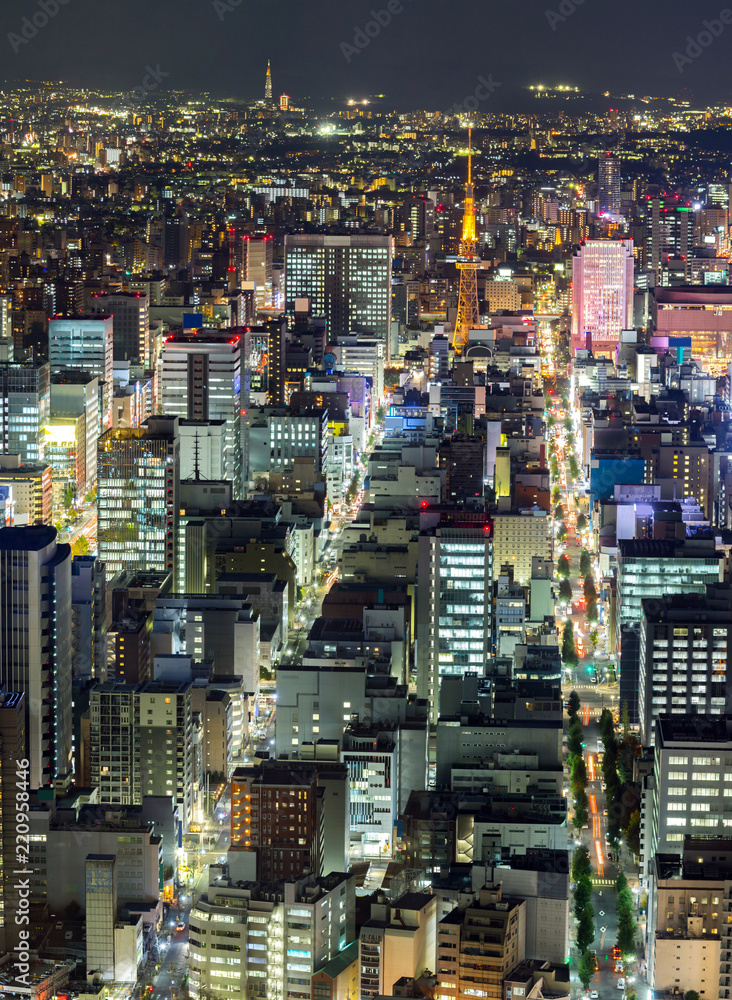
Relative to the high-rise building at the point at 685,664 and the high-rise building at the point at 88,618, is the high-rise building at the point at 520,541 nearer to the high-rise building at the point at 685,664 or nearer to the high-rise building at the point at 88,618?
the high-rise building at the point at 685,664

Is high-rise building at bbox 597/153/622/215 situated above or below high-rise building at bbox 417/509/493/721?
above

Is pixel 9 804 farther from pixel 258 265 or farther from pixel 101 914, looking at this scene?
pixel 258 265

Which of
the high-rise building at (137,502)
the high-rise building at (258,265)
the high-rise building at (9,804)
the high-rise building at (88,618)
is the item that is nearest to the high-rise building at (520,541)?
the high-rise building at (137,502)

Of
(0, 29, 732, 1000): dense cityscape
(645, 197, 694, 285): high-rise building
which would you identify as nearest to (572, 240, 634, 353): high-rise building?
(0, 29, 732, 1000): dense cityscape

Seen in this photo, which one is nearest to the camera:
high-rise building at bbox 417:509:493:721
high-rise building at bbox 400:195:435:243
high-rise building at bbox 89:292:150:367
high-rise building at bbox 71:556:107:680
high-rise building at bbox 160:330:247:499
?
high-rise building at bbox 71:556:107:680

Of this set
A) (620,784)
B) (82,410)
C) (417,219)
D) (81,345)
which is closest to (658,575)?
(620,784)

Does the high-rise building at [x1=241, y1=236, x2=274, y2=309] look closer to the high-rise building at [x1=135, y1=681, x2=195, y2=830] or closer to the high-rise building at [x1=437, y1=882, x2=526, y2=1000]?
the high-rise building at [x1=135, y1=681, x2=195, y2=830]
